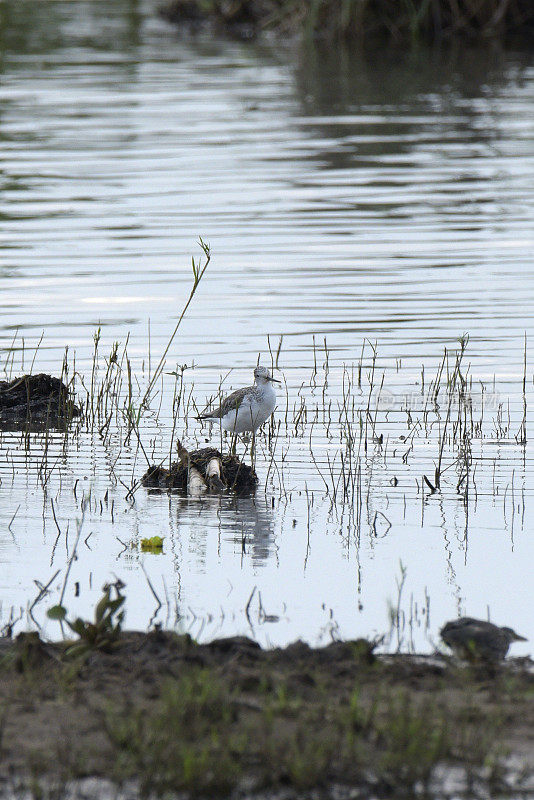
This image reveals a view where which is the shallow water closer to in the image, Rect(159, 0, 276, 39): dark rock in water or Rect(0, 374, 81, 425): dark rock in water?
Rect(0, 374, 81, 425): dark rock in water

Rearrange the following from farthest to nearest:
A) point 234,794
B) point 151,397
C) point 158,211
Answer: point 158,211
point 151,397
point 234,794

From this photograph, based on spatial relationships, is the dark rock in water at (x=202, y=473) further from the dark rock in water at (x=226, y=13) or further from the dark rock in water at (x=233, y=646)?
Answer: the dark rock in water at (x=226, y=13)

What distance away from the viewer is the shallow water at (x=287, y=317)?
23.4ft

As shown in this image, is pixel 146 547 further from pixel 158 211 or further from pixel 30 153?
pixel 30 153

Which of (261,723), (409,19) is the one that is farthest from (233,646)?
(409,19)

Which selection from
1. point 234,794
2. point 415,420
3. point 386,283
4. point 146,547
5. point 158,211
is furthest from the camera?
point 158,211

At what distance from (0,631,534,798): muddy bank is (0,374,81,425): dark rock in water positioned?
486 centimetres

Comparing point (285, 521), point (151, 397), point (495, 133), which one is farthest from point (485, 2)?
point (285, 521)

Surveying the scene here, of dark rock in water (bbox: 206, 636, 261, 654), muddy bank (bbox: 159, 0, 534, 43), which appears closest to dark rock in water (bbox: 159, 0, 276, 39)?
muddy bank (bbox: 159, 0, 534, 43)

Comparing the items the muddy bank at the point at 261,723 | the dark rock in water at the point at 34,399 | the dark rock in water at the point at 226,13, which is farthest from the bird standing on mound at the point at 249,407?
the dark rock in water at the point at 226,13

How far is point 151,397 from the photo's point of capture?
35.5ft

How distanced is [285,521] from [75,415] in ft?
9.29

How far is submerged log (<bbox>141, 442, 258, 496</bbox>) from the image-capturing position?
8625mm

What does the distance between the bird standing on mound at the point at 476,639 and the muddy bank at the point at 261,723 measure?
0.11 meters
